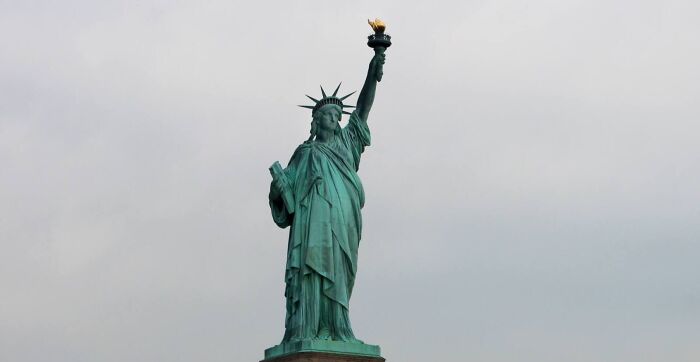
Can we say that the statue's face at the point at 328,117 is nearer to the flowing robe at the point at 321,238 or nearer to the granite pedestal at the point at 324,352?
the flowing robe at the point at 321,238

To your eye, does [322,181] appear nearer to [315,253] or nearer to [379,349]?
[315,253]

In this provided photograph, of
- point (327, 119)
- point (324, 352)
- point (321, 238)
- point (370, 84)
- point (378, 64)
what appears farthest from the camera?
point (370, 84)

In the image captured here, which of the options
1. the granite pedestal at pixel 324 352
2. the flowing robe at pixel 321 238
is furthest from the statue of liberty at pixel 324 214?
the granite pedestal at pixel 324 352

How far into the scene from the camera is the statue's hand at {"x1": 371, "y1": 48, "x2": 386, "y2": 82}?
25688 mm

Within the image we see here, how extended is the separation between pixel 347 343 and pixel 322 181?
2.91 m

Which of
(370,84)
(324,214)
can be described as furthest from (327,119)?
(324,214)

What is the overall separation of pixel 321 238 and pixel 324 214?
1.44 ft

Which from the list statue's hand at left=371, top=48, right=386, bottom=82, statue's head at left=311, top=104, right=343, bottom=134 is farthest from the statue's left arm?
statue's head at left=311, top=104, right=343, bottom=134

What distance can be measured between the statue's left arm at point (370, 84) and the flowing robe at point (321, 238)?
914mm

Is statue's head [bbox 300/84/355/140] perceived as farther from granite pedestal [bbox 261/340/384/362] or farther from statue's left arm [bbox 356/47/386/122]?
granite pedestal [bbox 261/340/384/362]

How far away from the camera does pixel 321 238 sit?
24125 millimetres

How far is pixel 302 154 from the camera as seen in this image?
25078mm

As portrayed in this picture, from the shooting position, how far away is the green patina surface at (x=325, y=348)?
2322 cm

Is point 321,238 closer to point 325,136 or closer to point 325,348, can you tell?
point 325,348
